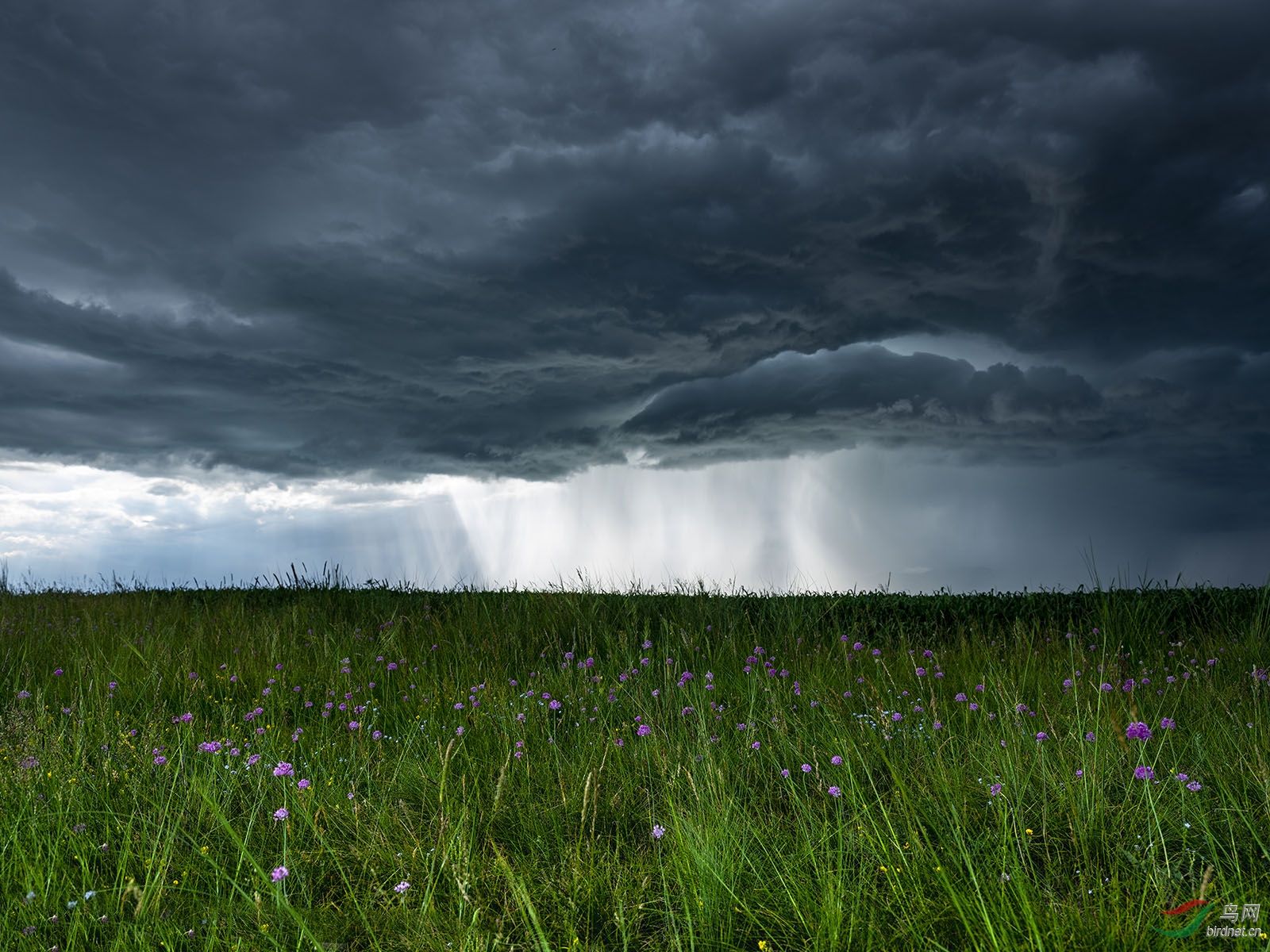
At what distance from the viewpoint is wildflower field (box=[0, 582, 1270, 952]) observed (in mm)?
2578

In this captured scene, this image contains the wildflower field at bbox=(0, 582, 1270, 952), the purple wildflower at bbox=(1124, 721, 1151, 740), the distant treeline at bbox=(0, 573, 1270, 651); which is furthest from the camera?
the distant treeline at bbox=(0, 573, 1270, 651)

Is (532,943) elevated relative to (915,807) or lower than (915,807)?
lower

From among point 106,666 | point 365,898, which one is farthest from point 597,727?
point 106,666

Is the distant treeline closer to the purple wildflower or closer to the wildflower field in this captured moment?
the wildflower field

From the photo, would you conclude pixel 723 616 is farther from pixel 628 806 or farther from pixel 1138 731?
pixel 1138 731

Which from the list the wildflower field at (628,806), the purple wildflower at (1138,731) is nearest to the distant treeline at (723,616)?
the wildflower field at (628,806)

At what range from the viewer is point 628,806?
11.7ft

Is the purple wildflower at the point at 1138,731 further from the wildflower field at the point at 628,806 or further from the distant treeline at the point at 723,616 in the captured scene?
the distant treeline at the point at 723,616

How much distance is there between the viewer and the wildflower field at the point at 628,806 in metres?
2.58

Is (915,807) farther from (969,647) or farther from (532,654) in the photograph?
(969,647)

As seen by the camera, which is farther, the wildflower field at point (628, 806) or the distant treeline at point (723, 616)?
the distant treeline at point (723, 616)

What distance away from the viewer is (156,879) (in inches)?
106

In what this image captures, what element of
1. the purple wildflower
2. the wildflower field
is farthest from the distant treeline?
the purple wildflower

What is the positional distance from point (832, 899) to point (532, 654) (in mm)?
5092
